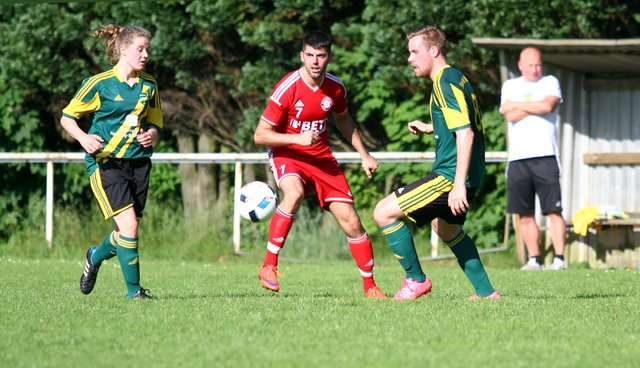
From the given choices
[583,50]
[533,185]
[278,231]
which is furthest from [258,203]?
[583,50]

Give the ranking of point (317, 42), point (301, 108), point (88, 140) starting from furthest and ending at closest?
point (301, 108)
point (317, 42)
point (88, 140)

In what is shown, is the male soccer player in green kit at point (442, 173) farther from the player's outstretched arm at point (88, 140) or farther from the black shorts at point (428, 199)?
the player's outstretched arm at point (88, 140)

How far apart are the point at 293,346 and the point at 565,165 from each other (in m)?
9.49

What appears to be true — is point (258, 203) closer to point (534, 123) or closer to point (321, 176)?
point (321, 176)

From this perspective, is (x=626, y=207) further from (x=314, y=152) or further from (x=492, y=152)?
(x=314, y=152)

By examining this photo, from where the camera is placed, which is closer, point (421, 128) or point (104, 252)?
point (421, 128)

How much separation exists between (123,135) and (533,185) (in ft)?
20.2

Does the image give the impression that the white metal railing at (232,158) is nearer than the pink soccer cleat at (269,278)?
No

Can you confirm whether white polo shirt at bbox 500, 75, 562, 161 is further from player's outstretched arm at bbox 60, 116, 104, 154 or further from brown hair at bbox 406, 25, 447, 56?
player's outstretched arm at bbox 60, 116, 104, 154

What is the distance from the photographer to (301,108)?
29.9 ft

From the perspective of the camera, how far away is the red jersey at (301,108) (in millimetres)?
9070

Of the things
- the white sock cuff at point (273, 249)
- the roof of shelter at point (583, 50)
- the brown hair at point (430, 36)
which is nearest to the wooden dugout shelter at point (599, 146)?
the roof of shelter at point (583, 50)

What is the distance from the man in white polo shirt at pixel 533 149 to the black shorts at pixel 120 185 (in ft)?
18.8

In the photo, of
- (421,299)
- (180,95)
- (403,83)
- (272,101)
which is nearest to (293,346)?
(421,299)
